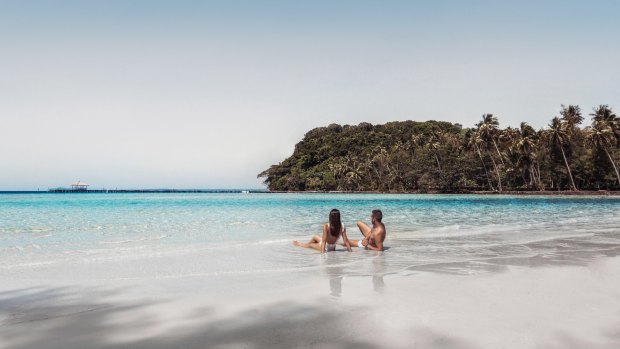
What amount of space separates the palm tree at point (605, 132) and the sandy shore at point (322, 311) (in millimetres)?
75843

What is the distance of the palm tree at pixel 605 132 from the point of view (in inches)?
2783

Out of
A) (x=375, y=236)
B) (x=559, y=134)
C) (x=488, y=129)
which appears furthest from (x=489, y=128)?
(x=375, y=236)

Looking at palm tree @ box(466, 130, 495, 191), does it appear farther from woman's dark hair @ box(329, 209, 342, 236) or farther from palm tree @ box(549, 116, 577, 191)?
woman's dark hair @ box(329, 209, 342, 236)

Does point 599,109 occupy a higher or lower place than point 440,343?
higher

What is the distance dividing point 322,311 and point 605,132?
265 feet

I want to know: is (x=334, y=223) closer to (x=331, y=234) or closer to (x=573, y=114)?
(x=331, y=234)

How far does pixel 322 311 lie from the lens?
548cm

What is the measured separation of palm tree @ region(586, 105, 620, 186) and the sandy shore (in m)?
75.8

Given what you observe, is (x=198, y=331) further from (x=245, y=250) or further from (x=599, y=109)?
(x=599, y=109)

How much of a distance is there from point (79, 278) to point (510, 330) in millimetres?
7316

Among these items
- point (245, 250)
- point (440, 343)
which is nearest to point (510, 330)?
point (440, 343)

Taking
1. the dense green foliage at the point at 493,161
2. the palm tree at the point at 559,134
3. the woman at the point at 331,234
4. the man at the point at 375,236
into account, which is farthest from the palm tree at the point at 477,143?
the woman at the point at 331,234

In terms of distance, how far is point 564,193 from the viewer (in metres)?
73.4

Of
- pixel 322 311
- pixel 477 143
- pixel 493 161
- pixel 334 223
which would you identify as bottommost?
pixel 322 311
